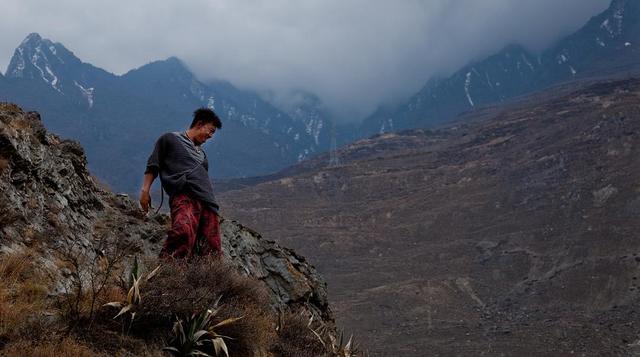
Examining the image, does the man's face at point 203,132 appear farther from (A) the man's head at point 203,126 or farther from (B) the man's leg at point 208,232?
(B) the man's leg at point 208,232

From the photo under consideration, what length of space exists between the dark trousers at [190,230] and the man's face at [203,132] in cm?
55

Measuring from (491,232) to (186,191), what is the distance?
2157 inches

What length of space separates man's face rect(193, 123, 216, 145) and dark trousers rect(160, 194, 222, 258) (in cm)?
55

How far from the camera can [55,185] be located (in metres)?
6.12

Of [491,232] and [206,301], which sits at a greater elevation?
[206,301]

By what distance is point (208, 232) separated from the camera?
4.77m

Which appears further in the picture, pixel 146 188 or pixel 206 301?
pixel 146 188

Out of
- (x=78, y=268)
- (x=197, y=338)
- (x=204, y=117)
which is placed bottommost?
(x=197, y=338)

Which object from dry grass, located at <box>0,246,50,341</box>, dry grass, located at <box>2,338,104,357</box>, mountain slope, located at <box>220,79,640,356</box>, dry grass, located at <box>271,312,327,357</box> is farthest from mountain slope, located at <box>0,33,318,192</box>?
dry grass, located at <box>2,338,104,357</box>

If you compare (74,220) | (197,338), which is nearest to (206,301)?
(197,338)

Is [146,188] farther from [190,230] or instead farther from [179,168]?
[190,230]

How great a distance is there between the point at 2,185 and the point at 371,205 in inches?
2922

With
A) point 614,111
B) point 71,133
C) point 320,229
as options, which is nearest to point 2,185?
point 320,229

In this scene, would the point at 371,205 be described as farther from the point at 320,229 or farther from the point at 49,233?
the point at 49,233
